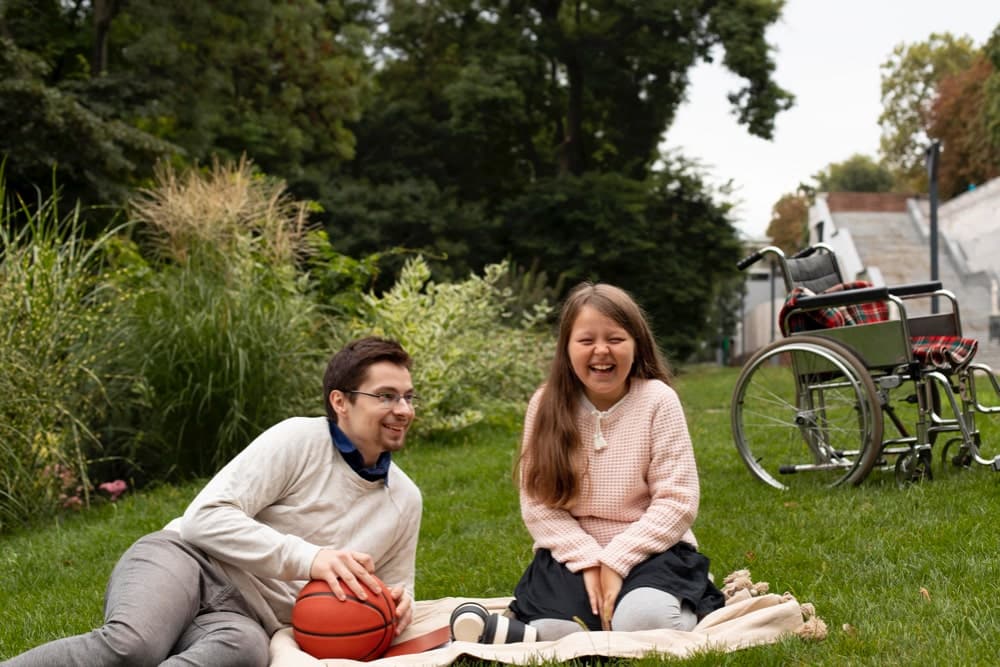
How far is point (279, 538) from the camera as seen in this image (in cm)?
302

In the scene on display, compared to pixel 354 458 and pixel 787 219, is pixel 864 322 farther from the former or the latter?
pixel 787 219

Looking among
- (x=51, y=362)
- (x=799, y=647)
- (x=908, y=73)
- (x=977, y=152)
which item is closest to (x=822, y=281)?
(x=799, y=647)

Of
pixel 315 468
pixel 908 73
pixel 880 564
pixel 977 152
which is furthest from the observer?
pixel 908 73

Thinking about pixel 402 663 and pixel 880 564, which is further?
pixel 880 564

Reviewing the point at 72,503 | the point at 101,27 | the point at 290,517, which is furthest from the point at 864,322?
the point at 101,27

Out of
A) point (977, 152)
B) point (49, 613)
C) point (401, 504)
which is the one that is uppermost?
point (977, 152)

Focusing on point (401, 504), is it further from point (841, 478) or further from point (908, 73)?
point (908, 73)

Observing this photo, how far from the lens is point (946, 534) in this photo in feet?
14.1

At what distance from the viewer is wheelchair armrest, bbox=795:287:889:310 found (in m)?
5.33

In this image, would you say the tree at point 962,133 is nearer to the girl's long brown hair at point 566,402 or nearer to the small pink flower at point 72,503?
the small pink flower at point 72,503

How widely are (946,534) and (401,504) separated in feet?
7.52

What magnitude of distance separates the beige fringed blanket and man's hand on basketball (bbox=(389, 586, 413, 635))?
143mm

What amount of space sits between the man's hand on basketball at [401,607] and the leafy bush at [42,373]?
3445 mm

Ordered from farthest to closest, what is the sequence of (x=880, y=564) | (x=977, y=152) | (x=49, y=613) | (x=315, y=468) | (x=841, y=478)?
(x=977, y=152), (x=841, y=478), (x=49, y=613), (x=880, y=564), (x=315, y=468)
